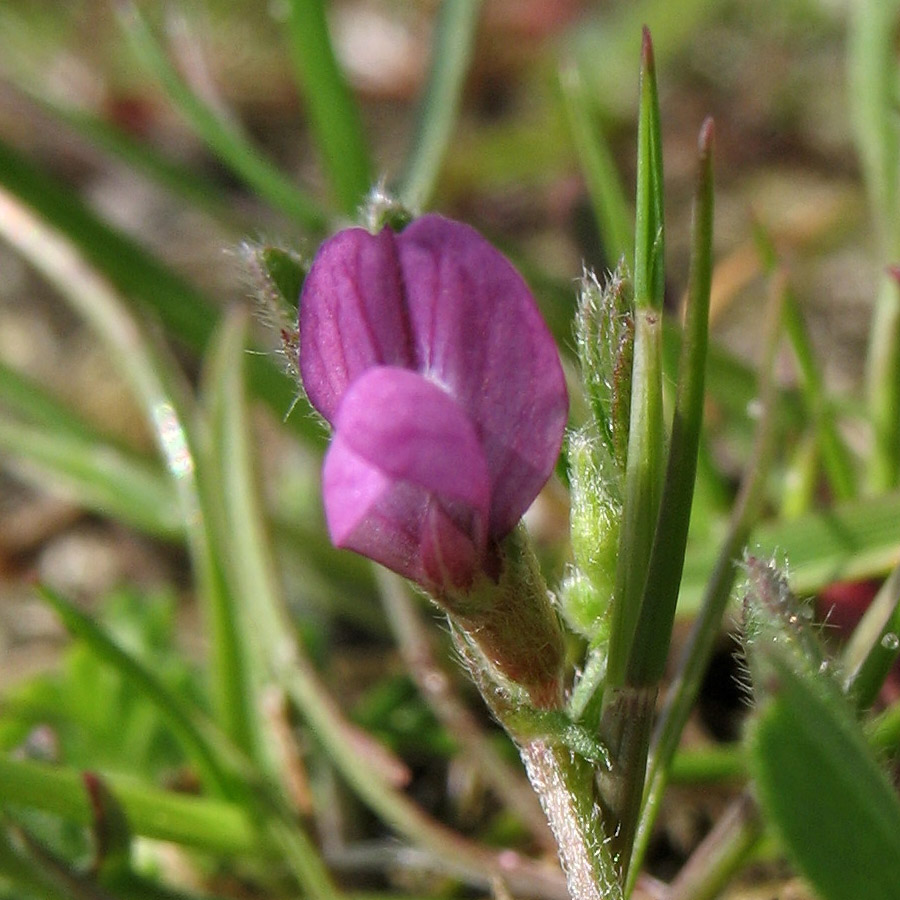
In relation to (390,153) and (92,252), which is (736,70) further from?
(92,252)

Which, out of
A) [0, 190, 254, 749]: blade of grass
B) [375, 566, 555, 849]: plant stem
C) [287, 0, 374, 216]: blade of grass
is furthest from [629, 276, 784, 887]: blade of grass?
[287, 0, 374, 216]: blade of grass

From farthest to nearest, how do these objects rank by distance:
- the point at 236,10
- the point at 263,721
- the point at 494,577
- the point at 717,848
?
the point at 236,10, the point at 263,721, the point at 717,848, the point at 494,577

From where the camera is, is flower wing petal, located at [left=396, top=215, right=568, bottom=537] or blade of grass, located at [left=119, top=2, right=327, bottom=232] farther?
blade of grass, located at [left=119, top=2, right=327, bottom=232]

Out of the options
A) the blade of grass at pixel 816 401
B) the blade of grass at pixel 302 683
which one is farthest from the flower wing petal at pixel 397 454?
the blade of grass at pixel 816 401

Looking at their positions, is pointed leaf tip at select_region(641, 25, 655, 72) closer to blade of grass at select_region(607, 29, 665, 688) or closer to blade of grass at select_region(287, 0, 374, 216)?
blade of grass at select_region(607, 29, 665, 688)

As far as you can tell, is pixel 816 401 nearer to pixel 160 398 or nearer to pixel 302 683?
pixel 302 683

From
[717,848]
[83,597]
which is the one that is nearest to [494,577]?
[717,848]

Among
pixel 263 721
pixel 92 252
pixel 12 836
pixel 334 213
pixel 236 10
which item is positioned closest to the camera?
pixel 12 836

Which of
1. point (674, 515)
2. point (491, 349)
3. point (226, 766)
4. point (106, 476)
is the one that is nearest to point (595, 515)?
point (674, 515)
